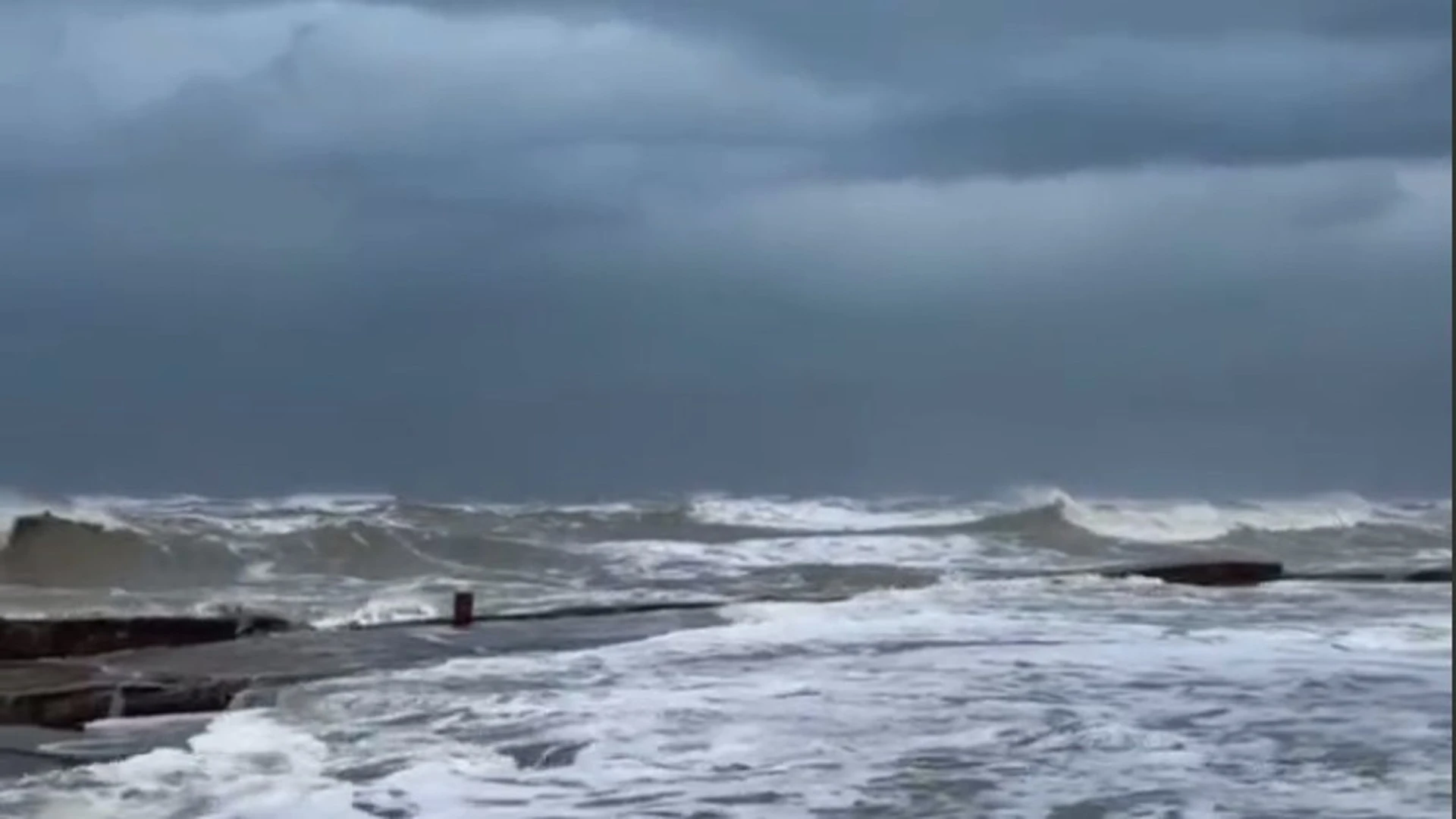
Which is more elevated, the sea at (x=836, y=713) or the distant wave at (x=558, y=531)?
the distant wave at (x=558, y=531)

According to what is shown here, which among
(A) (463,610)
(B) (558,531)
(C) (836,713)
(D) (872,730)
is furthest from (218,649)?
Result: (B) (558,531)

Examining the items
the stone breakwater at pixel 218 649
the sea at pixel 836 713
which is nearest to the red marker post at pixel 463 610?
the stone breakwater at pixel 218 649

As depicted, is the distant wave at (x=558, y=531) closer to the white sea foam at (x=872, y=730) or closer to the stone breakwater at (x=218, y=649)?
the stone breakwater at (x=218, y=649)

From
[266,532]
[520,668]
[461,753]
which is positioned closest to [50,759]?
[461,753]

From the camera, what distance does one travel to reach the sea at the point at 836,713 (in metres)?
7.92

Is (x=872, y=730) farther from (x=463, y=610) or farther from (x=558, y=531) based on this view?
(x=558, y=531)

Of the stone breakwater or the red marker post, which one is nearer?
the stone breakwater

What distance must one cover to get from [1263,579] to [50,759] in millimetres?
13429

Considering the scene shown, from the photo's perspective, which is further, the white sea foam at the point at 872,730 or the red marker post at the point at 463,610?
the red marker post at the point at 463,610

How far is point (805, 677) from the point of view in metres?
11.8

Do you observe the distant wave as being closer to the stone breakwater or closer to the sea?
the sea

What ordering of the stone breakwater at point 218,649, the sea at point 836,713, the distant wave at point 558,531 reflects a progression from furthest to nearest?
the distant wave at point 558,531, the stone breakwater at point 218,649, the sea at point 836,713

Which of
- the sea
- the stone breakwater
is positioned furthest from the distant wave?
the stone breakwater

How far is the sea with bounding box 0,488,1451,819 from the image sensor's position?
7.92 meters
